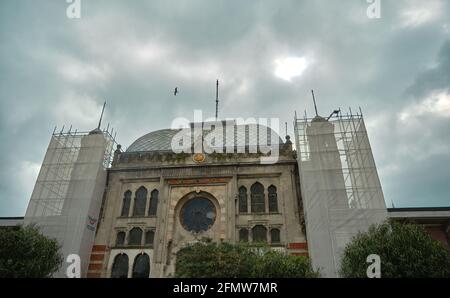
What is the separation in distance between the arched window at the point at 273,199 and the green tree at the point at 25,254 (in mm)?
16883

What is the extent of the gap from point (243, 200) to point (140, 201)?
966 cm

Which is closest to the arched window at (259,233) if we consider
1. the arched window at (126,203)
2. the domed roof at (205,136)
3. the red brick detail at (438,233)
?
the domed roof at (205,136)

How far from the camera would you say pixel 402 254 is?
15266mm

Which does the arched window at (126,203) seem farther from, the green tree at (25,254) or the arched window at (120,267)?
the green tree at (25,254)

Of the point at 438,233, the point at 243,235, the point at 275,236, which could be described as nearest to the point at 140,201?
the point at 243,235

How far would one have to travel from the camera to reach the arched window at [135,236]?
25.7 metres

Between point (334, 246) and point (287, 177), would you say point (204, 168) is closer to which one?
point (287, 177)

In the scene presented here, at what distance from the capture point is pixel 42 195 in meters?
26.1

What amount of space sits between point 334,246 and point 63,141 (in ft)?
84.9

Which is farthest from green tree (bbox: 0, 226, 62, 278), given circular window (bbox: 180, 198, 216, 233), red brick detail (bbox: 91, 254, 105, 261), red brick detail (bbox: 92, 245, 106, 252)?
circular window (bbox: 180, 198, 216, 233)

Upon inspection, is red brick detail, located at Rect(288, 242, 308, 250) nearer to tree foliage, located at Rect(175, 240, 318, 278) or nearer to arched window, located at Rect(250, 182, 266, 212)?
arched window, located at Rect(250, 182, 266, 212)
